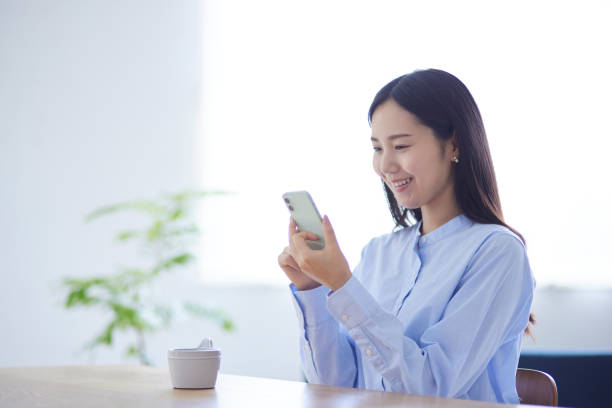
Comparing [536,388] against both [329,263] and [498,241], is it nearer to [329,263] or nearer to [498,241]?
[498,241]

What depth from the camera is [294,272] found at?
4.63 feet

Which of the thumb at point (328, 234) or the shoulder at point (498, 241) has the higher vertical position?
the thumb at point (328, 234)

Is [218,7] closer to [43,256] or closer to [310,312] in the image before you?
[43,256]

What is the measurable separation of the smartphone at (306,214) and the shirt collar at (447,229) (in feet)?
1.11

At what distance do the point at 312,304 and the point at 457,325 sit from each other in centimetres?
32

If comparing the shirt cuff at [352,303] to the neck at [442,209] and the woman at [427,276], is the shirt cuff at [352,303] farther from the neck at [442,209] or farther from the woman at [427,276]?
the neck at [442,209]

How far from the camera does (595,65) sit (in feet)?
9.79

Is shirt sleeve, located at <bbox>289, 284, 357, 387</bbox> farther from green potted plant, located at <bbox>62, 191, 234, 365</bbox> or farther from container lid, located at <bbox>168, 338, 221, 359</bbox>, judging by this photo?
green potted plant, located at <bbox>62, 191, 234, 365</bbox>

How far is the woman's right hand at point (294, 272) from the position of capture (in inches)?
53.7

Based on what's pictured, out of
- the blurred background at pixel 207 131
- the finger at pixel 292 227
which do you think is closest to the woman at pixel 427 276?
the finger at pixel 292 227

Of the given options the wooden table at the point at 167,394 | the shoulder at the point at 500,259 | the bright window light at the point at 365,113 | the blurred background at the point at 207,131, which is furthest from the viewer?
the blurred background at the point at 207,131

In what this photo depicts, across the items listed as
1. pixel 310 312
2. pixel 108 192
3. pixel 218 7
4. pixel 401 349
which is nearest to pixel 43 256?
pixel 108 192

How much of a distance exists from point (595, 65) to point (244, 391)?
248 centimetres

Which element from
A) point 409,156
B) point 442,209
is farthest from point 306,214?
point 442,209
